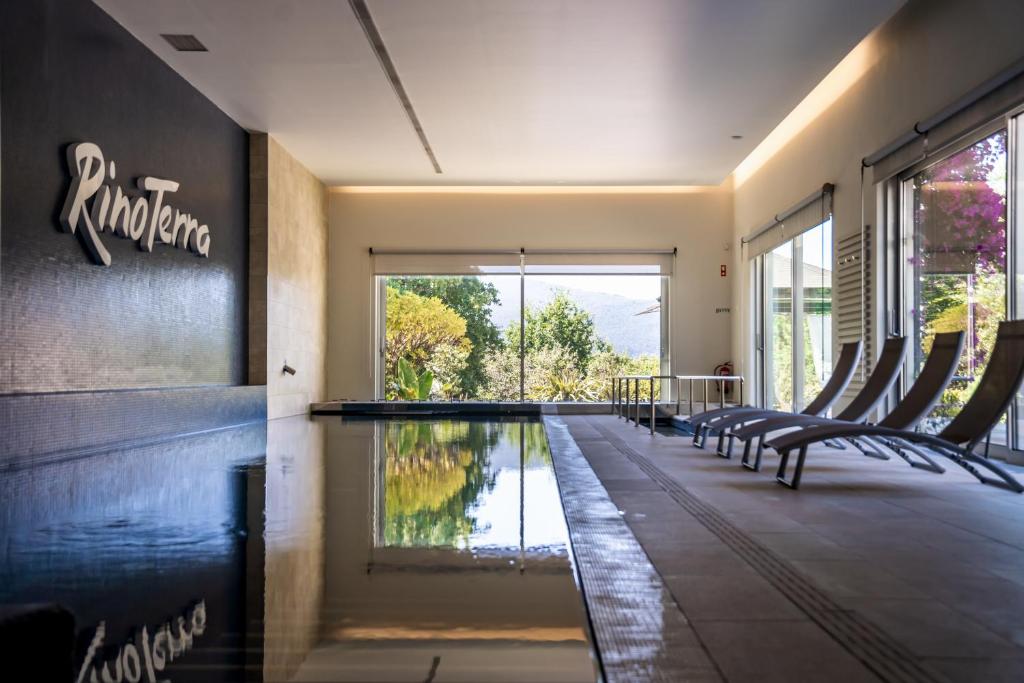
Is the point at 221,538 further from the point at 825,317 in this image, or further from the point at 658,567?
the point at 825,317

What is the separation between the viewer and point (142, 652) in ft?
5.88

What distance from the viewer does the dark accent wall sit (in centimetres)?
530

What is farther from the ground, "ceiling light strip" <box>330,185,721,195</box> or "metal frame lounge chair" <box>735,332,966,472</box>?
"ceiling light strip" <box>330,185,721,195</box>

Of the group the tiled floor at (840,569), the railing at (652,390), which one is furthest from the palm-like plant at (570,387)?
the tiled floor at (840,569)

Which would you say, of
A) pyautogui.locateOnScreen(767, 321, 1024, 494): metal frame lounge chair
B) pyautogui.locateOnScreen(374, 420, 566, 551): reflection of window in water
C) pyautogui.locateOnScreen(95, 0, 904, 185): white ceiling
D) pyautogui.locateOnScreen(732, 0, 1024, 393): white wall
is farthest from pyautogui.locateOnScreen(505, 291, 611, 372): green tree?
→ pyautogui.locateOnScreen(767, 321, 1024, 494): metal frame lounge chair

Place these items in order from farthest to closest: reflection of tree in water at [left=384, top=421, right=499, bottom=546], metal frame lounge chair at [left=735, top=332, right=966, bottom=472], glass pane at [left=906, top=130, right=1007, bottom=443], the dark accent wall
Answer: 1. glass pane at [left=906, top=130, right=1007, bottom=443]
2. the dark accent wall
3. metal frame lounge chair at [left=735, top=332, right=966, bottom=472]
4. reflection of tree in water at [left=384, top=421, right=499, bottom=546]

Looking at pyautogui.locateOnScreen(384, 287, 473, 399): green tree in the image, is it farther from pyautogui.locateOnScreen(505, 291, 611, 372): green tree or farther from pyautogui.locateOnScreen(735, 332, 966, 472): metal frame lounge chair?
pyautogui.locateOnScreen(735, 332, 966, 472): metal frame lounge chair

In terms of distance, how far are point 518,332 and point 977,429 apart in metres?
8.84

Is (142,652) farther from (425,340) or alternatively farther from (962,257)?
(425,340)

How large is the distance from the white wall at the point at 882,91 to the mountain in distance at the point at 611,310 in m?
2.46

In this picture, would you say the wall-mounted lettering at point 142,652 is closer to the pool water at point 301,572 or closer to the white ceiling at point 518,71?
the pool water at point 301,572

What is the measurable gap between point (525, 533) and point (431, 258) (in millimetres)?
9797

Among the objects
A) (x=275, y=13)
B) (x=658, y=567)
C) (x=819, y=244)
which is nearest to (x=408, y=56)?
(x=275, y=13)

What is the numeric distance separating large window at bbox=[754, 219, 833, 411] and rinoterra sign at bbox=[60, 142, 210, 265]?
6186mm
